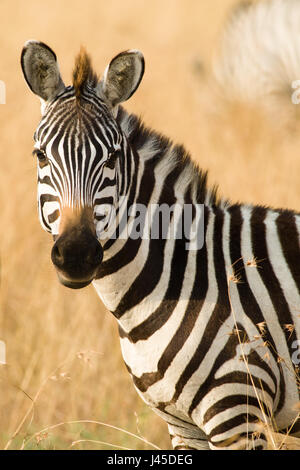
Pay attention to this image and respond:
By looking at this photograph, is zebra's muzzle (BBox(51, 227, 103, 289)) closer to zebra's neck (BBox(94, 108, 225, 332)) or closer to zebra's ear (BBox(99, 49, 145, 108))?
zebra's neck (BBox(94, 108, 225, 332))

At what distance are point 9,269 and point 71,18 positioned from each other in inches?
455

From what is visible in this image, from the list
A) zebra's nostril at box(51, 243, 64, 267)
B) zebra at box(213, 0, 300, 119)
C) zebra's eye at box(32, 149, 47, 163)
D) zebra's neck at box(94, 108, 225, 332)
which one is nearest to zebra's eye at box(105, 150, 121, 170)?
zebra's neck at box(94, 108, 225, 332)

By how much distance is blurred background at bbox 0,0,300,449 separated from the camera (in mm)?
5762

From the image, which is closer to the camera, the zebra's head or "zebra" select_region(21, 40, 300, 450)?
the zebra's head

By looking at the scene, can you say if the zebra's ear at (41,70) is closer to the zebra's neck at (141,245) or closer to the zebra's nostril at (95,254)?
the zebra's neck at (141,245)

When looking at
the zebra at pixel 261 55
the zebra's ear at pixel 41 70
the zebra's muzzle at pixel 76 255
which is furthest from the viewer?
the zebra at pixel 261 55

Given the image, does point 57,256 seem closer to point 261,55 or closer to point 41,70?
point 41,70

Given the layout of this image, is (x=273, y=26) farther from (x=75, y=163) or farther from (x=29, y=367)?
(x=75, y=163)

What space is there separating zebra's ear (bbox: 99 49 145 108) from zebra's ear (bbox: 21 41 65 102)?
25 centimetres

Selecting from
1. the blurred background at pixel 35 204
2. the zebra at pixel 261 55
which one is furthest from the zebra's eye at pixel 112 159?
the zebra at pixel 261 55

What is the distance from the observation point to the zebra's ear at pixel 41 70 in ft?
11.8

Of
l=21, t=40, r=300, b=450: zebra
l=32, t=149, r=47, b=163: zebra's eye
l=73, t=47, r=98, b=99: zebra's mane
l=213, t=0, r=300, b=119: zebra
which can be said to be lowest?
l=21, t=40, r=300, b=450: zebra

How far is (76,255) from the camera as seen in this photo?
3133 millimetres

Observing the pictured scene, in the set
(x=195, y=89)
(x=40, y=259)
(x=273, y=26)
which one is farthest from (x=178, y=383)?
(x=273, y=26)
